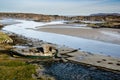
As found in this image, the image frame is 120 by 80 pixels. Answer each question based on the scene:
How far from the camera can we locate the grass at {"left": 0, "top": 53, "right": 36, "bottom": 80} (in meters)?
23.9

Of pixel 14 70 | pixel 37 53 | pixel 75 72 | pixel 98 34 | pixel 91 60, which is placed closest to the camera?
pixel 14 70

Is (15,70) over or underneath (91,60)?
over

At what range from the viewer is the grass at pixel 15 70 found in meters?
23.9

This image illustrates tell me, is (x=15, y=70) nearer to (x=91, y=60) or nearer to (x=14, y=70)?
(x=14, y=70)

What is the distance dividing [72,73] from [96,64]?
16.1ft

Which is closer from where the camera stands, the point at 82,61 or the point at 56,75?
the point at 56,75

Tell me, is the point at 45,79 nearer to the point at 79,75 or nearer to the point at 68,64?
the point at 79,75

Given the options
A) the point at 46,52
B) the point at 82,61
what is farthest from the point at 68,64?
the point at 46,52

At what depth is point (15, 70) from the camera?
2614cm

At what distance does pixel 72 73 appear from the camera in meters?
27.2

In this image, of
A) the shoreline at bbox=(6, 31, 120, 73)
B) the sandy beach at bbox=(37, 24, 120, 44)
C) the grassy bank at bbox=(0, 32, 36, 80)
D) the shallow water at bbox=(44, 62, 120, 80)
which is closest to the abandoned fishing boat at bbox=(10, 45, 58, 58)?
the shoreline at bbox=(6, 31, 120, 73)

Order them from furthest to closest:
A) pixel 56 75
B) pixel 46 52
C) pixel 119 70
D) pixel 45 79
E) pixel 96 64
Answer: pixel 46 52 < pixel 96 64 < pixel 119 70 < pixel 56 75 < pixel 45 79

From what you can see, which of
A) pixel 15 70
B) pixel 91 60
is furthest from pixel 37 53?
pixel 15 70

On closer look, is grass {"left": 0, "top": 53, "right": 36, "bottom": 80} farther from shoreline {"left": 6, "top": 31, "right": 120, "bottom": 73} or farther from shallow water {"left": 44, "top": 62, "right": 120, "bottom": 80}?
shoreline {"left": 6, "top": 31, "right": 120, "bottom": 73}
